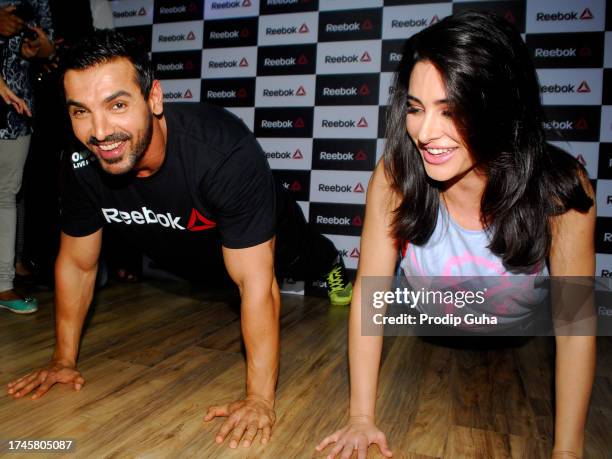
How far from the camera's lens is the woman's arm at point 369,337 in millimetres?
951

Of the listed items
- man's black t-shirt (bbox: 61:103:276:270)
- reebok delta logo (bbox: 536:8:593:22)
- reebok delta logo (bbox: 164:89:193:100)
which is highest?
reebok delta logo (bbox: 536:8:593:22)

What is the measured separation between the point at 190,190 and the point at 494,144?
0.72 m

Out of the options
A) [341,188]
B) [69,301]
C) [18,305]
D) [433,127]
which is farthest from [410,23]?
[18,305]

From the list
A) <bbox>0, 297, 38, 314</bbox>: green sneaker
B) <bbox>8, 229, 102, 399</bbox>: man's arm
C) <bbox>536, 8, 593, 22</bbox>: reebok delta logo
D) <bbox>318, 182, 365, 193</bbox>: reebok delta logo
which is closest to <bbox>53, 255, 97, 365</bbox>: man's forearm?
<bbox>8, 229, 102, 399</bbox>: man's arm

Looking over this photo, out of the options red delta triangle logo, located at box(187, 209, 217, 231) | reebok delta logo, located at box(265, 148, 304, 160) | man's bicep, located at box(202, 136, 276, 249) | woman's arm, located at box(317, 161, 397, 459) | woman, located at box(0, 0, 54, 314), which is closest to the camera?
woman's arm, located at box(317, 161, 397, 459)

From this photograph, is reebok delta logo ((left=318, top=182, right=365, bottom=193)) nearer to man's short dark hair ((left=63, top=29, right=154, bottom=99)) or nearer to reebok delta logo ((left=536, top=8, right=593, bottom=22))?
reebok delta logo ((left=536, top=8, right=593, bottom=22))

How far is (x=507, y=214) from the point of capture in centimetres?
89

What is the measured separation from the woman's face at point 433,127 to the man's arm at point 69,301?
0.92m

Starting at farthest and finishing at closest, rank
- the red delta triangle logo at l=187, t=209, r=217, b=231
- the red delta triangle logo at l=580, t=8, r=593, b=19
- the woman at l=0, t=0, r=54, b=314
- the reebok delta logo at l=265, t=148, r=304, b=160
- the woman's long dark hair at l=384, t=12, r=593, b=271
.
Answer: the reebok delta logo at l=265, t=148, r=304, b=160, the red delta triangle logo at l=580, t=8, r=593, b=19, the woman at l=0, t=0, r=54, b=314, the red delta triangle logo at l=187, t=209, r=217, b=231, the woman's long dark hair at l=384, t=12, r=593, b=271

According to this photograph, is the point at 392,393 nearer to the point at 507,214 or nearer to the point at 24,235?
the point at 507,214

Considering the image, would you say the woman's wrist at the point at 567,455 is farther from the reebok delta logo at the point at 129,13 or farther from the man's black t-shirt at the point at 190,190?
the reebok delta logo at the point at 129,13

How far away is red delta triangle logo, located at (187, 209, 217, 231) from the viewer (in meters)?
1.17

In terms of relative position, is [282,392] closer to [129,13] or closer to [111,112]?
[111,112]

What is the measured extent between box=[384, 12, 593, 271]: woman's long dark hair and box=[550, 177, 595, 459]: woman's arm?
0.02 metres
